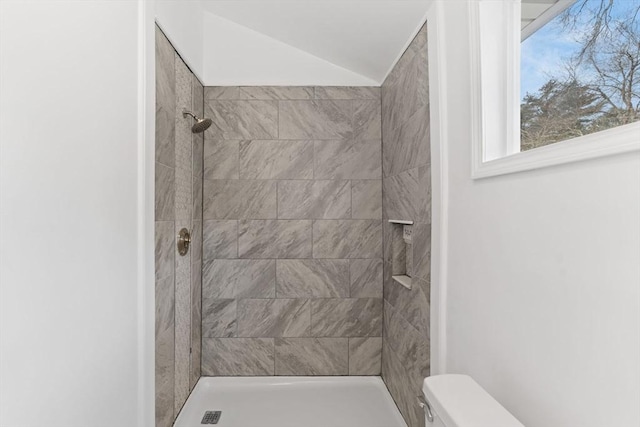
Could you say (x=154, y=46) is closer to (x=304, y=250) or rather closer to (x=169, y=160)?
(x=169, y=160)

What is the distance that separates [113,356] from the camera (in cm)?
133

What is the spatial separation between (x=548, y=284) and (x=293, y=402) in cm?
203

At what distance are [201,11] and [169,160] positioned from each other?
1.30 m

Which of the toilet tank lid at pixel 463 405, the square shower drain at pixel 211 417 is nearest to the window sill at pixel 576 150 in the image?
the toilet tank lid at pixel 463 405

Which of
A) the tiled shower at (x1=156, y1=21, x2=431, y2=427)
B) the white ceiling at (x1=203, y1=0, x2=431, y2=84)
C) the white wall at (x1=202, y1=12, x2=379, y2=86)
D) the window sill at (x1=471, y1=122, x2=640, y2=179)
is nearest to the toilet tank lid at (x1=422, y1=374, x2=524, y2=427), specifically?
the window sill at (x1=471, y1=122, x2=640, y2=179)

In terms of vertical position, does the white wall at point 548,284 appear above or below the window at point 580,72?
below

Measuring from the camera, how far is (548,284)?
3.18 feet

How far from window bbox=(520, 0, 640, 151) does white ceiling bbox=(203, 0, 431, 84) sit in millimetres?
830

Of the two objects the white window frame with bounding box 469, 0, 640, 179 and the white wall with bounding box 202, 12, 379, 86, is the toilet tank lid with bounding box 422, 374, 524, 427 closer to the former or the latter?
the white window frame with bounding box 469, 0, 640, 179

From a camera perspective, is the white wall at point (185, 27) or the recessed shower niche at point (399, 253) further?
the recessed shower niche at point (399, 253)

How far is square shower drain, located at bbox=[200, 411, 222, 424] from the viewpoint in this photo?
2.25 metres

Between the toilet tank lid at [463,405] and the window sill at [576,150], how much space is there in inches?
25.2

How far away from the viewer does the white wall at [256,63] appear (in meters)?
2.69

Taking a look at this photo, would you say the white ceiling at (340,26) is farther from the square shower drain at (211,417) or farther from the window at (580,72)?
the square shower drain at (211,417)
